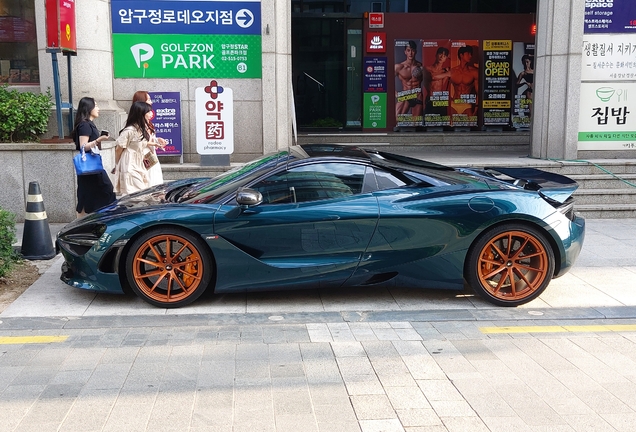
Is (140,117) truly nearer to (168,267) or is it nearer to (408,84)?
(168,267)

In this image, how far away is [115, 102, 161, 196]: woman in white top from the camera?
26.8 ft

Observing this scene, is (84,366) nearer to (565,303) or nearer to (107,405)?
(107,405)

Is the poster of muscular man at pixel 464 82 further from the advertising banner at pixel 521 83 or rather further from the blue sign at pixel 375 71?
the blue sign at pixel 375 71

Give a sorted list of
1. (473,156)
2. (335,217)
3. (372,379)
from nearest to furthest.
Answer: (372,379), (335,217), (473,156)

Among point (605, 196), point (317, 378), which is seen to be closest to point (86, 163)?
point (317, 378)

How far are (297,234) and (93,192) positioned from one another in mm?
3415

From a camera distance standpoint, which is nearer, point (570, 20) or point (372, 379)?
point (372, 379)

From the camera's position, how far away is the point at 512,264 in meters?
6.23

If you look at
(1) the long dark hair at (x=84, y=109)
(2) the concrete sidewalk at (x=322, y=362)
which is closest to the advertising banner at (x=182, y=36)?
(1) the long dark hair at (x=84, y=109)

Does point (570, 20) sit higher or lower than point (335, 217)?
higher

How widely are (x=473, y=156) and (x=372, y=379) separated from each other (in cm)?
919

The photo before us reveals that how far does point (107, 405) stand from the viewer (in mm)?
4195

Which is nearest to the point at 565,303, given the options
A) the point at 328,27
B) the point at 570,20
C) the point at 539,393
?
the point at 539,393

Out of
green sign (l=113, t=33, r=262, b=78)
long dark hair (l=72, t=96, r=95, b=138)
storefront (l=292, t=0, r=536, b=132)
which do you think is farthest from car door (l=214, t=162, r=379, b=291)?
storefront (l=292, t=0, r=536, b=132)
